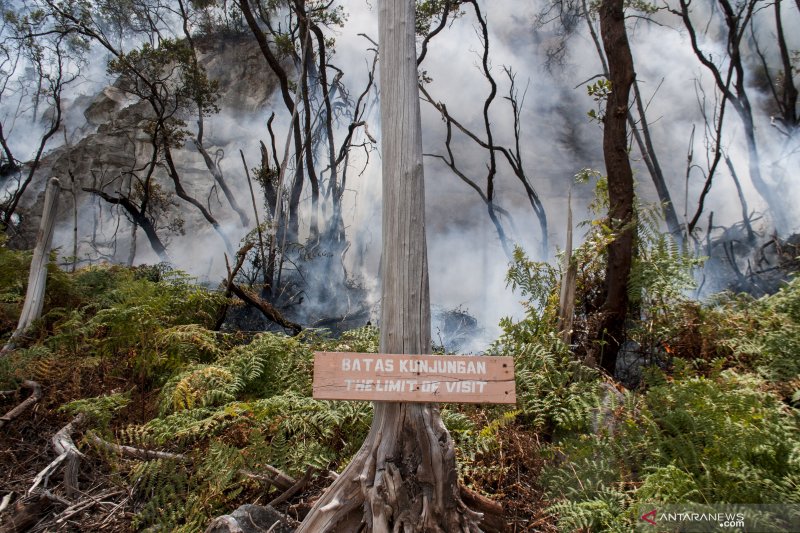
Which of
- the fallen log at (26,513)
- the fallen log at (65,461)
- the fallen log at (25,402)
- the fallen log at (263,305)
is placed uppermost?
the fallen log at (263,305)

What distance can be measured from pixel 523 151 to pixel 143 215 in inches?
224

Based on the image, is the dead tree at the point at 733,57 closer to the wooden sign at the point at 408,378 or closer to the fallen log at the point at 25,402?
the wooden sign at the point at 408,378

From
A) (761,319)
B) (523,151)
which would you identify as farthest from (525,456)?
(523,151)

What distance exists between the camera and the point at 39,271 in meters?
5.18

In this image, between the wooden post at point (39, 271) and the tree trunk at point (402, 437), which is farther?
the wooden post at point (39, 271)

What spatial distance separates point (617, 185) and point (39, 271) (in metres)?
5.72

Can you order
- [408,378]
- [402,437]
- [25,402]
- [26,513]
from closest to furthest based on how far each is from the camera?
[408,378]
[402,437]
[26,513]
[25,402]

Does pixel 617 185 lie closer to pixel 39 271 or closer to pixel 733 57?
pixel 733 57

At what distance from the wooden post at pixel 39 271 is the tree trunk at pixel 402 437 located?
4060 mm

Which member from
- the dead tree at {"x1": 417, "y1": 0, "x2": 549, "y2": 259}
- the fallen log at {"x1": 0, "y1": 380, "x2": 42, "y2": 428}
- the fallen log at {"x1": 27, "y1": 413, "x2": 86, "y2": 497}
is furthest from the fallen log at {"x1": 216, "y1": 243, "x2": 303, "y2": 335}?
the dead tree at {"x1": 417, "y1": 0, "x2": 549, "y2": 259}

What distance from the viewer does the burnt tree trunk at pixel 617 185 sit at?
182 inches

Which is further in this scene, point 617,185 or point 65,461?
point 617,185

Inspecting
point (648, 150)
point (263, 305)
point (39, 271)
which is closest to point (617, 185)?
point (648, 150)

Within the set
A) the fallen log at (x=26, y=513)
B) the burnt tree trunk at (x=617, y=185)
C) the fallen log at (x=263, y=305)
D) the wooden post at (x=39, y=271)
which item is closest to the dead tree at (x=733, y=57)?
the burnt tree trunk at (x=617, y=185)
